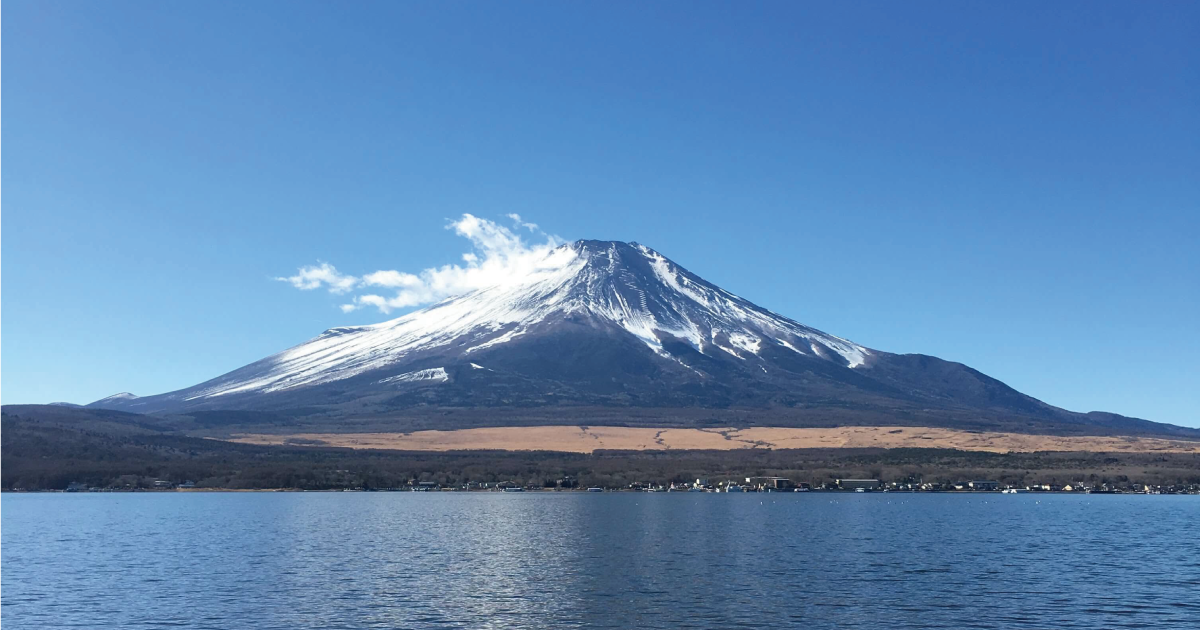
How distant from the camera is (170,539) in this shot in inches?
Result: 2948

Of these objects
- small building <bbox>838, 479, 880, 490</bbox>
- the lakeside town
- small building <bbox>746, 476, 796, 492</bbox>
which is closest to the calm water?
small building <bbox>746, 476, 796, 492</bbox>

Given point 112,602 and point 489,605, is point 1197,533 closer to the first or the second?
point 489,605

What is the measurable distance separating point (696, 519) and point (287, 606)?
177ft

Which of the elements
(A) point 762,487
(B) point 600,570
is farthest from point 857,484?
(B) point 600,570

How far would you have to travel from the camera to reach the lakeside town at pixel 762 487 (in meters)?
151

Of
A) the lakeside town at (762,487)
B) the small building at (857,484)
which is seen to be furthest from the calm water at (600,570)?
the lakeside town at (762,487)

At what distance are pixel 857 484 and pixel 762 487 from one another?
45.3ft

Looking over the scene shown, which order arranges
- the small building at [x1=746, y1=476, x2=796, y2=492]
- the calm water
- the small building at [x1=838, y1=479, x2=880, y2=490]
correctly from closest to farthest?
the calm water < the small building at [x1=746, y1=476, x2=796, y2=492] < the small building at [x1=838, y1=479, x2=880, y2=490]

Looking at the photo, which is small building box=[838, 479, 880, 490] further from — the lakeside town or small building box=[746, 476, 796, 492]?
small building box=[746, 476, 796, 492]

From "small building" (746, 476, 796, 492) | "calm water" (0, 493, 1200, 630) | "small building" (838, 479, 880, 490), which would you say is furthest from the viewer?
"small building" (838, 479, 880, 490)

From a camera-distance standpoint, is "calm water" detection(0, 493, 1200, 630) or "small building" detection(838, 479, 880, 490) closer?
"calm water" detection(0, 493, 1200, 630)

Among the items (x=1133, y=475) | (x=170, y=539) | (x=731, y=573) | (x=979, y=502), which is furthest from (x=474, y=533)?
(x=1133, y=475)

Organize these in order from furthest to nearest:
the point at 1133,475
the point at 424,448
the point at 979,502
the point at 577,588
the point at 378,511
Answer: the point at 424,448 < the point at 1133,475 < the point at 979,502 < the point at 378,511 < the point at 577,588

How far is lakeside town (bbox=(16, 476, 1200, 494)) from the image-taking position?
151000 millimetres
